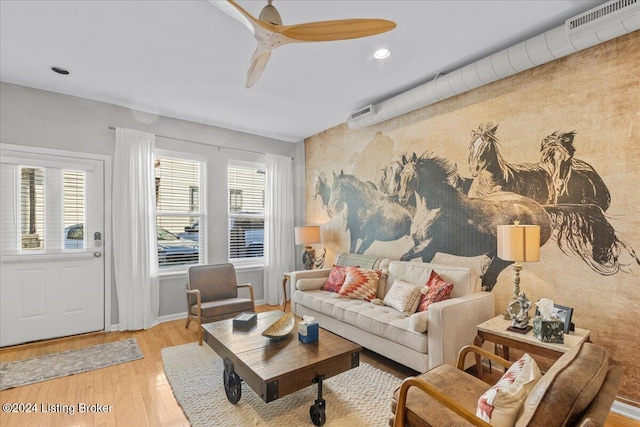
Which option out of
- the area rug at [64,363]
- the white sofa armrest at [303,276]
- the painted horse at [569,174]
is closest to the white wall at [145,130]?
the area rug at [64,363]

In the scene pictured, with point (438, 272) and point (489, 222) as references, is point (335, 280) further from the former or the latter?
point (489, 222)

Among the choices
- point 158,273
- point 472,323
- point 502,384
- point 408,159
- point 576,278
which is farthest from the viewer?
point 158,273

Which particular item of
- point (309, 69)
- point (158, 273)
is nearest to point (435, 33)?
point (309, 69)

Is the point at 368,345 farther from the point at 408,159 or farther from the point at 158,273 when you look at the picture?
the point at 158,273

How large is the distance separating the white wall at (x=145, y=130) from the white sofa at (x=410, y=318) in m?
1.80

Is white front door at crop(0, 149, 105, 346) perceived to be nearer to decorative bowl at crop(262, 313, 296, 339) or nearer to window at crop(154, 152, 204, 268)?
window at crop(154, 152, 204, 268)

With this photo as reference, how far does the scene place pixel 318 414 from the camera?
2080 millimetres

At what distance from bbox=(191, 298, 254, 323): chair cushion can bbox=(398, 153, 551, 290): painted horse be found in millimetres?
2035

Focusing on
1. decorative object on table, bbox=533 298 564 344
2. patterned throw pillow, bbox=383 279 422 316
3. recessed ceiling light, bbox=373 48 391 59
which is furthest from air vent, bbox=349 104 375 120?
decorative object on table, bbox=533 298 564 344

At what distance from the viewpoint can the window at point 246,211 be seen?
5105 millimetres

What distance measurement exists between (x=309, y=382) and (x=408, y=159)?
273 cm

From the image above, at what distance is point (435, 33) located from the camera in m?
2.53

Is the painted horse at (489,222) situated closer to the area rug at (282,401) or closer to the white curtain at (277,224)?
the area rug at (282,401)

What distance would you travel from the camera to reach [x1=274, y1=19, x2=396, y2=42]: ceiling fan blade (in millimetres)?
1712
